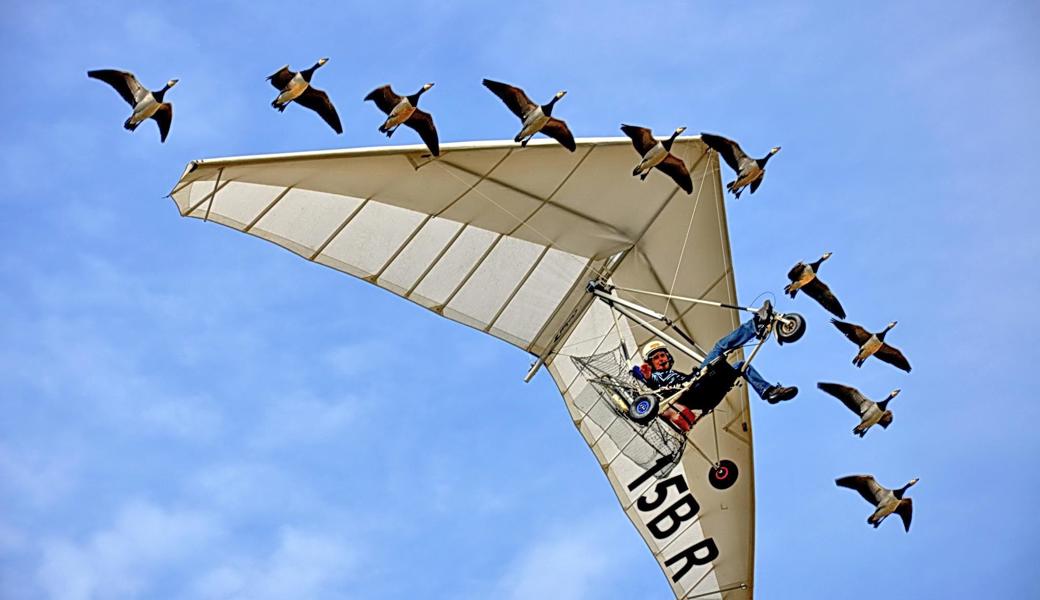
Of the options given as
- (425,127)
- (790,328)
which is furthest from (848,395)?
(425,127)

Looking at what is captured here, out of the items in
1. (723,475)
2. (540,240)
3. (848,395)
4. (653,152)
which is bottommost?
(848,395)

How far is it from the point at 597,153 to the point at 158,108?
10.5m

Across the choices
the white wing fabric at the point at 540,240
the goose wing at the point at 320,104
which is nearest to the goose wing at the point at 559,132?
the white wing fabric at the point at 540,240

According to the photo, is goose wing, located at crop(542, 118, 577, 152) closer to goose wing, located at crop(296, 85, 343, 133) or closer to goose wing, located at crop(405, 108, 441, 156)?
goose wing, located at crop(405, 108, 441, 156)

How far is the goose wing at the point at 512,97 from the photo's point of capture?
29234 millimetres

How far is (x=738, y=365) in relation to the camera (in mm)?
31578

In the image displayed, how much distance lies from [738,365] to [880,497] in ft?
17.5

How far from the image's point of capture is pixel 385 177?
33.1m

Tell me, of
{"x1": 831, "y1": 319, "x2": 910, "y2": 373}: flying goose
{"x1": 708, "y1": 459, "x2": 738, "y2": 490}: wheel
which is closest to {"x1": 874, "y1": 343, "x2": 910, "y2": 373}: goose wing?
{"x1": 831, "y1": 319, "x2": 910, "y2": 373}: flying goose

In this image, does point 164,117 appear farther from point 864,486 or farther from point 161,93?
point 864,486

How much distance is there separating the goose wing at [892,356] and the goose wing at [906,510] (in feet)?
10.4

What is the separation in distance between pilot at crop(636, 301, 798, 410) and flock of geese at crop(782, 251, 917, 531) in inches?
94.3

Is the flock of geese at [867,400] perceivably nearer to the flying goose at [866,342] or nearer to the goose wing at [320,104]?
the flying goose at [866,342]

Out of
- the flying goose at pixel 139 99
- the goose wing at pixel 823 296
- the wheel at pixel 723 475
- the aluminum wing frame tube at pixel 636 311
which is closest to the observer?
the flying goose at pixel 139 99
